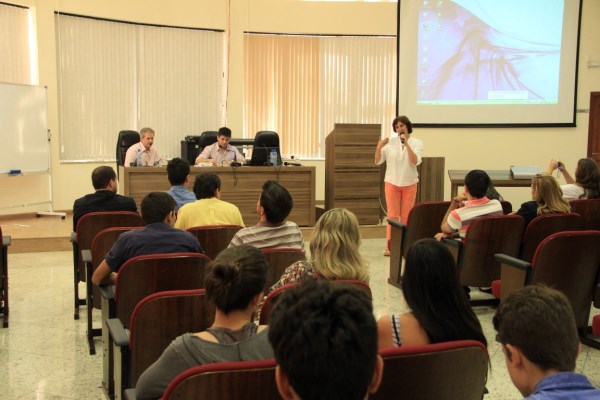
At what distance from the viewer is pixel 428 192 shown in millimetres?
7859

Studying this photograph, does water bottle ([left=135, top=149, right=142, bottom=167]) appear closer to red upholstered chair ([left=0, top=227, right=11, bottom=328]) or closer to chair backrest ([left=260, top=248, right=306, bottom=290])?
red upholstered chair ([left=0, top=227, right=11, bottom=328])

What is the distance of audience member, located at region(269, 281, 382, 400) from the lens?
1119mm

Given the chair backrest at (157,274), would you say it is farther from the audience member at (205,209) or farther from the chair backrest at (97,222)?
the chair backrest at (97,222)

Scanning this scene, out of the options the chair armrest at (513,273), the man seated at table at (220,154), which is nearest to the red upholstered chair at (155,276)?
the chair armrest at (513,273)

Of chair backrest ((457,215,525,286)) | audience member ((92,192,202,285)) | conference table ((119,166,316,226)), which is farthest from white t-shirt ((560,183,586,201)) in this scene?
audience member ((92,192,202,285))

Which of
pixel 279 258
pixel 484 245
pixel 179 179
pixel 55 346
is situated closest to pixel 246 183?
pixel 179 179

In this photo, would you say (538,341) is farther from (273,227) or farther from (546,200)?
(546,200)

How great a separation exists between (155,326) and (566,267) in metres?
2.52

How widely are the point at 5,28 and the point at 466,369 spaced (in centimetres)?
810

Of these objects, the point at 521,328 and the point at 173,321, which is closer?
the point at 521,328

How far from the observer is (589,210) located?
16.2ft

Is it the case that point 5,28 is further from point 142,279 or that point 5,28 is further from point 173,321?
point 173,321

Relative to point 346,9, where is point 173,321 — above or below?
below

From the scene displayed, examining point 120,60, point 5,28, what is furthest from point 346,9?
point 5,28
